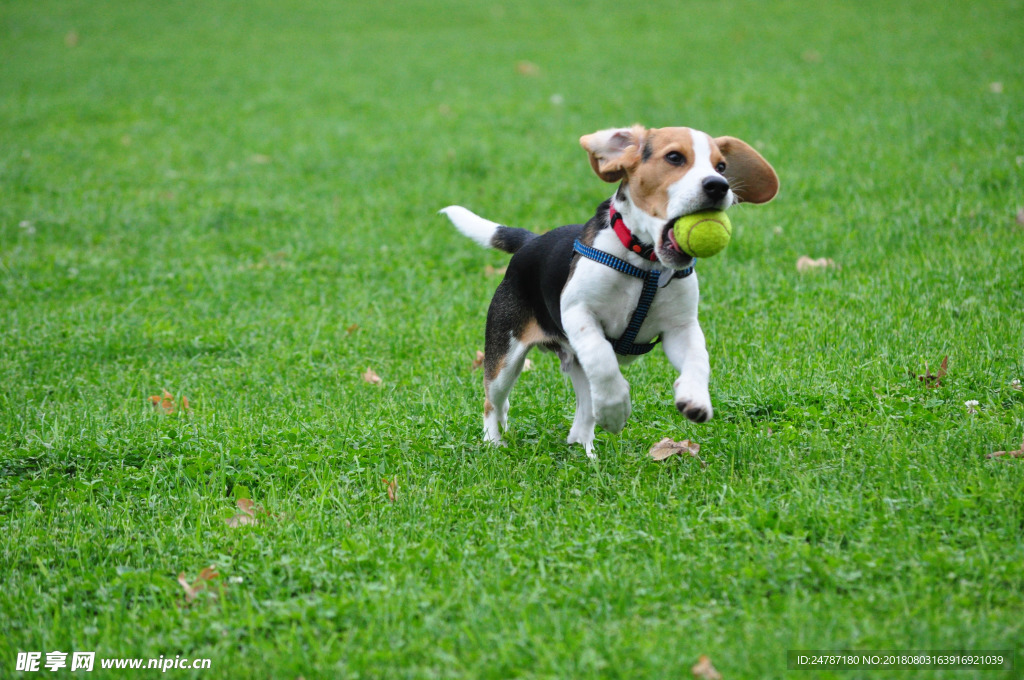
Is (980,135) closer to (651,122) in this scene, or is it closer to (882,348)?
(651,122)

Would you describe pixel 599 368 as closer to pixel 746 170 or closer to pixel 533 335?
pixel 533 335

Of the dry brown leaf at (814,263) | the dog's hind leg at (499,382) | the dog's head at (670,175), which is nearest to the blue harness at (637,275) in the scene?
the dog's head at (670,175)

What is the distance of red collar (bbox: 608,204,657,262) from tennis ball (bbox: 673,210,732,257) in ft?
0.95

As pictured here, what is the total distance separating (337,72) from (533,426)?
1327cm

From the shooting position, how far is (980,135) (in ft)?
31.7

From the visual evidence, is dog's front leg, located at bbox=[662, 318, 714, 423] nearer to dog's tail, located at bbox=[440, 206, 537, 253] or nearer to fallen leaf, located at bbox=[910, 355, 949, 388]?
dog's tail, located at bbox=[440, 206, 537, 253]

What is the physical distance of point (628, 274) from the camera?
4191mm

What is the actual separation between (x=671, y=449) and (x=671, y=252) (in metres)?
1.05

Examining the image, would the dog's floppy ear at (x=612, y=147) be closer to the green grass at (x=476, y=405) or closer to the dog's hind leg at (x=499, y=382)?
the dog's hind leg at (x=499, y=382)

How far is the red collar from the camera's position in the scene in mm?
4160

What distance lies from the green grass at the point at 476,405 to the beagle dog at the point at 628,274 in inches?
16.6

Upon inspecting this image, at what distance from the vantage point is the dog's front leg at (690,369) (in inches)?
150

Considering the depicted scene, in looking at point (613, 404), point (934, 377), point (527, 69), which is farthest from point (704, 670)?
point (527, 69)

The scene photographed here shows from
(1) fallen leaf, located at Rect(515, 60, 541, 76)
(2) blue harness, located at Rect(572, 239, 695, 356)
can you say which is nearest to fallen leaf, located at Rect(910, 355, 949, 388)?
(2) blue harness, located at Rect(572, 239, 695, 356)
